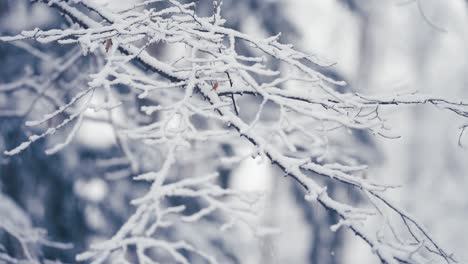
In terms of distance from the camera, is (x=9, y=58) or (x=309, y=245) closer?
(x=9, y=58)

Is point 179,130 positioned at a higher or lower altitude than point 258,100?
lower

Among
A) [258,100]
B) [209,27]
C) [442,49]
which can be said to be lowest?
[209,27]

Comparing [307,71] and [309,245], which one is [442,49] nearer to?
[309,245]

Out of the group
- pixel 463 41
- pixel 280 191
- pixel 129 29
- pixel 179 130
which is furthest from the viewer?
pixel 463 41

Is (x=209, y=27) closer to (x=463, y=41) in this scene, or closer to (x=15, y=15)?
(x=15, y=15)

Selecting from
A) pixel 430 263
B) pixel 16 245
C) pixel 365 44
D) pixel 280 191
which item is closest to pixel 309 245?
pixel 280 191

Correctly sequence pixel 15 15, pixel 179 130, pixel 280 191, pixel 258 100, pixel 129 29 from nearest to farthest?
pixel 179 130, pixel 129 29, pixel 15 15, pixel 258 100, pixel 280 191

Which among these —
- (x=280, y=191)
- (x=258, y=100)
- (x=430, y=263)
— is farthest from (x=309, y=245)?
(x=430, y=263)
